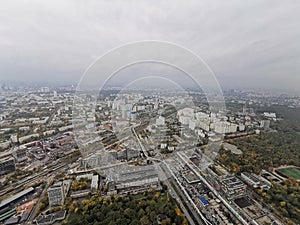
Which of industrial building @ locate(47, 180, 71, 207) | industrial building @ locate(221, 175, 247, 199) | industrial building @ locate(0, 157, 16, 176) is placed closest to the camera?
industrial building @ locate(47, 180, 71, 207)

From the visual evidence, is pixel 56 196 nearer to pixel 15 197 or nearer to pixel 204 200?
pixel 15 197

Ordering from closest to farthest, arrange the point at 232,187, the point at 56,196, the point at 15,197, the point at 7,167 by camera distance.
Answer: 1. the point at 56,196
2. the point at 15,197
3. the point at 232,187
4. the point at 7,167

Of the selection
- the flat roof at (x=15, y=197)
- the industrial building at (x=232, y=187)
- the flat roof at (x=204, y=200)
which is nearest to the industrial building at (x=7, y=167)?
the flat roof at (x=15, y=197)

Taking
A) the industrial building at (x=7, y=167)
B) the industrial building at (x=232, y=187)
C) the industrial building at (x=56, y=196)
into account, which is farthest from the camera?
the industrial building at (x=7, y=167)

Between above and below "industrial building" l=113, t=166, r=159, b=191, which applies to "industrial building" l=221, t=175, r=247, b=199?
below

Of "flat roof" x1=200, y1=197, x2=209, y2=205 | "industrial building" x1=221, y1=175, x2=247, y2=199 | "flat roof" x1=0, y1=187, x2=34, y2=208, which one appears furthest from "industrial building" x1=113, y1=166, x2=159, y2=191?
"flat roof" x1=0, y1=187, x2=34, y2=208

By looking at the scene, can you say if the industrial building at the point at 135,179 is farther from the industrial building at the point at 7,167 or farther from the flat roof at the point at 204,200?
the industrial building at the point at 7,167

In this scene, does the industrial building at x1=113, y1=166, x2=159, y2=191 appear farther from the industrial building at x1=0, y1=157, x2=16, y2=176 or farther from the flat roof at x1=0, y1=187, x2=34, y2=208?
the industrial building at x1=0, y1=157, x2=16, y2=176

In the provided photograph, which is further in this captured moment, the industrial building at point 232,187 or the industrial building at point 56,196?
the industrial building at point 232,187

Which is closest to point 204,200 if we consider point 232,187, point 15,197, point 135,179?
point 232,187

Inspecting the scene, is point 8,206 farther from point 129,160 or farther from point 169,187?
point 169,187

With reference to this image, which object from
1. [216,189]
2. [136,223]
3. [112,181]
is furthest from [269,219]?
[112,181]
